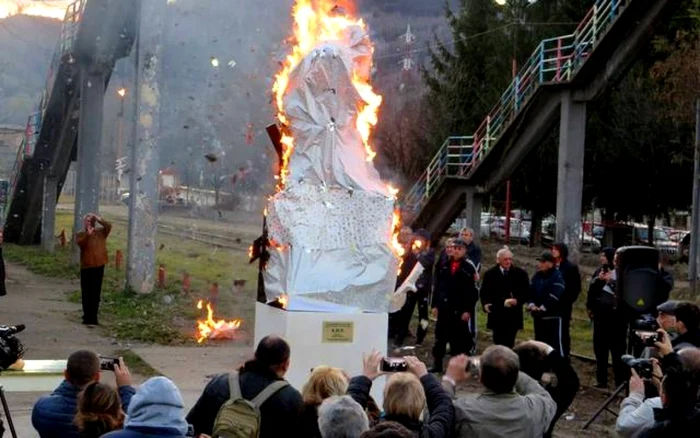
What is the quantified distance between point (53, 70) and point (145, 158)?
8.61 metres

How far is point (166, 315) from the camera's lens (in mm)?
17859

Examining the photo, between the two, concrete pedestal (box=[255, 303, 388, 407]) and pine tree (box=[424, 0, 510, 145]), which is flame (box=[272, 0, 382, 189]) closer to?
concrete pedestal (box=[255, 303, 388, 407])

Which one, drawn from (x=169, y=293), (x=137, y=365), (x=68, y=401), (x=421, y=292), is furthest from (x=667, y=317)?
(x=169, y=293)

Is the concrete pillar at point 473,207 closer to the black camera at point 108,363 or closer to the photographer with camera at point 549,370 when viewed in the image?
the photographer with camera at point 549,370

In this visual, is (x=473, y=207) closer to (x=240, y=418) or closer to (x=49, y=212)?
(x=49, y=212)

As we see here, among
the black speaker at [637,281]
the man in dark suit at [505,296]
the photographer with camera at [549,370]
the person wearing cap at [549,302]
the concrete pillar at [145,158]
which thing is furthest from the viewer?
the concrete pillar at [145,158]

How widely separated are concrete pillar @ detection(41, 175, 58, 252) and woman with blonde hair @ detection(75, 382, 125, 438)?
86.7ft

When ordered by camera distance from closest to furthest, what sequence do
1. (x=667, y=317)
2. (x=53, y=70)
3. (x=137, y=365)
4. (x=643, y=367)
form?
(x=643, y=367) → (x=667, y=317) → (x=137, y=365) → (x=53, y=70)

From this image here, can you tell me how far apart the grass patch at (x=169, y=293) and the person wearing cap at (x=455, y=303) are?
415cm

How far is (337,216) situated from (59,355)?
550cm

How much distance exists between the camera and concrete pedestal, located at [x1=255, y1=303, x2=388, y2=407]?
9297 millimetres

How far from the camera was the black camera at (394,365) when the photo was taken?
5883mm

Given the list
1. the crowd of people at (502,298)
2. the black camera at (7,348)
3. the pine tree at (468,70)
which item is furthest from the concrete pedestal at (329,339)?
the pine tree at (468,70)

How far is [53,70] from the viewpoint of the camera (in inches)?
1072
